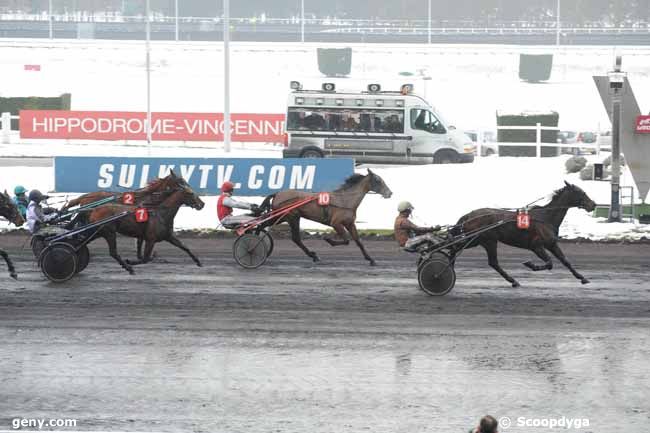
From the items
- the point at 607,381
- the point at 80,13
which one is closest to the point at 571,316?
the point at 607,381

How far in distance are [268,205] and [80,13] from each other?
252 ft

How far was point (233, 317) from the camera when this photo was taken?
1256 cm

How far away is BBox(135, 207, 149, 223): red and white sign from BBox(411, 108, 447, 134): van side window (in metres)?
14.2

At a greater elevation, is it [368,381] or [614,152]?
[614,152]

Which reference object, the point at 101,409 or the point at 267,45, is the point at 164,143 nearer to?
the point at 101,409

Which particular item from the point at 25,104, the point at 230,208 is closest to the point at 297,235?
the point at 230,208

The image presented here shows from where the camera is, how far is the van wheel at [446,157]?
92.5 ft

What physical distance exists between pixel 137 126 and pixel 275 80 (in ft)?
80.2

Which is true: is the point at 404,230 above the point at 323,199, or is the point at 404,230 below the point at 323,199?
below

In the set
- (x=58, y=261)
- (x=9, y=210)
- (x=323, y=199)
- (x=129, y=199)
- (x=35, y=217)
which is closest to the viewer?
(x=58, y=261)

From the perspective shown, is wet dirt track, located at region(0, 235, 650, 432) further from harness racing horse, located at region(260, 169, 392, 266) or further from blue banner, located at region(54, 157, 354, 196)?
blue banner, located at region(54, 157, 354, 196)

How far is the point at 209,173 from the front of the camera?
887 inches

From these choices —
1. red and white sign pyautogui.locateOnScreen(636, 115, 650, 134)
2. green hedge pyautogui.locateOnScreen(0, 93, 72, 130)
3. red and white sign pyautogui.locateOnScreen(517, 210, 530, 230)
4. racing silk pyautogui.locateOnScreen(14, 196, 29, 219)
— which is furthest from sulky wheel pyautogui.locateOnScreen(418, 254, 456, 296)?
green hedge pyautogui.locateOnScreen(0, 93, 72, 130)
